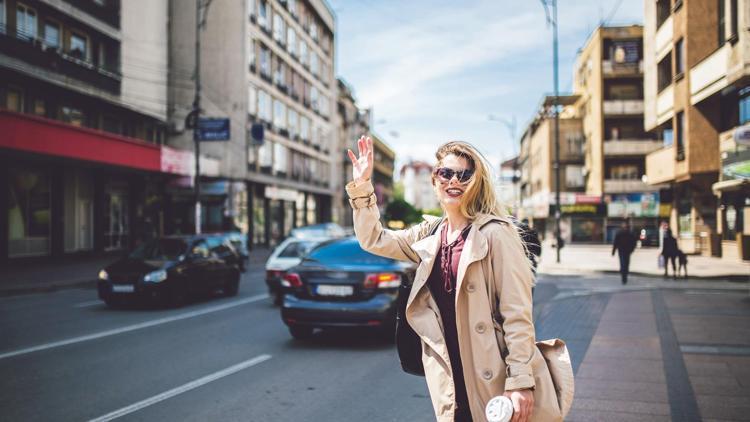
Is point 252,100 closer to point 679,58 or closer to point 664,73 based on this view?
point 664,73

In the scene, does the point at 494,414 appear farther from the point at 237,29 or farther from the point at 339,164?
the point at 339,164

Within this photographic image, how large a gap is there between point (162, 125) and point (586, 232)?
35286 mm

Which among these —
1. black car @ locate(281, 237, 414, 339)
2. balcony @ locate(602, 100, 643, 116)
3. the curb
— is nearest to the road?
black car @ locate(281, 237, 414, 339)

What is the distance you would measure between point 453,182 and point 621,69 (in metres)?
50.6

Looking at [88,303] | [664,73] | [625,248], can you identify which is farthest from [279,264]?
[664,73]

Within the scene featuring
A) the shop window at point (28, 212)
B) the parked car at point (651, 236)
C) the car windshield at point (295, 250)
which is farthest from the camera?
the parked car at point (651, 236)

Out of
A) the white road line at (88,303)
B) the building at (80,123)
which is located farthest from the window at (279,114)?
the white road line at (88,303)

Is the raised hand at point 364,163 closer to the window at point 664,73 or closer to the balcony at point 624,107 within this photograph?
the window at point 664,73

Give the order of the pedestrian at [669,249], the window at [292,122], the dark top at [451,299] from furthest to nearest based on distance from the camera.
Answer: the window at [292,122] → the pedestrian at [669,249] → the dark top at [451,299]

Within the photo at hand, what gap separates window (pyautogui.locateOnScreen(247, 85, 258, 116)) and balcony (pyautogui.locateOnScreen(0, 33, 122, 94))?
12.7 metres

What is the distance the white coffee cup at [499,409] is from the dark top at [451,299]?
0.26m

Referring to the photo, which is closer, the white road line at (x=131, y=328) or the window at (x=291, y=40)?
the white road line at (x=131, y=328)

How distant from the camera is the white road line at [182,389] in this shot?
16.5 feet

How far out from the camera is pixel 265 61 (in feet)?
143
